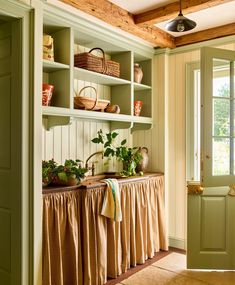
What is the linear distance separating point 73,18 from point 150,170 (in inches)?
80.7

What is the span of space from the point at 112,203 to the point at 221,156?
1.17 m

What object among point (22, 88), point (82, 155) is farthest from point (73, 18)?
point (82, 155)

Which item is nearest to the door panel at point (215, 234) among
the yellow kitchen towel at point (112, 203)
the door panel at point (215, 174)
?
the door panel at point (215, 174)

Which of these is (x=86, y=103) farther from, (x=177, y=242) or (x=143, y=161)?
(x=177, y=242)

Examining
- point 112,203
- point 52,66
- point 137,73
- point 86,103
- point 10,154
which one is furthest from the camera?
point 137,73

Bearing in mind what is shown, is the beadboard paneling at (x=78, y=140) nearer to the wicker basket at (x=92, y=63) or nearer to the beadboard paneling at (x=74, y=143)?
the beadboard paneling at (x=74, y=143)

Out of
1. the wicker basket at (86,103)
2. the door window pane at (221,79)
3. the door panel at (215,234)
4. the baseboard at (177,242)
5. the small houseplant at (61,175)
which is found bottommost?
the baseboard at (177,242)

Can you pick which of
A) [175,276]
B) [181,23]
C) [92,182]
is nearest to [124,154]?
[92,182]

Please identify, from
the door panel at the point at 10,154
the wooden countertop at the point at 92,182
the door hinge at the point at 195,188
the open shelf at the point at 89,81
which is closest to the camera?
the door panel at the point at 10,154

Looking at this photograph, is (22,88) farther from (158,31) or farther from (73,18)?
(158,31)

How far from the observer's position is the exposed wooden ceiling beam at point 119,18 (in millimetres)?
2542

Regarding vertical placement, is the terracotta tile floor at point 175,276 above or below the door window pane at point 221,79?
below

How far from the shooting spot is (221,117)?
9.61 ft

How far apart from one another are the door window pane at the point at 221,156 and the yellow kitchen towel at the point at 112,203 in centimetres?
99
